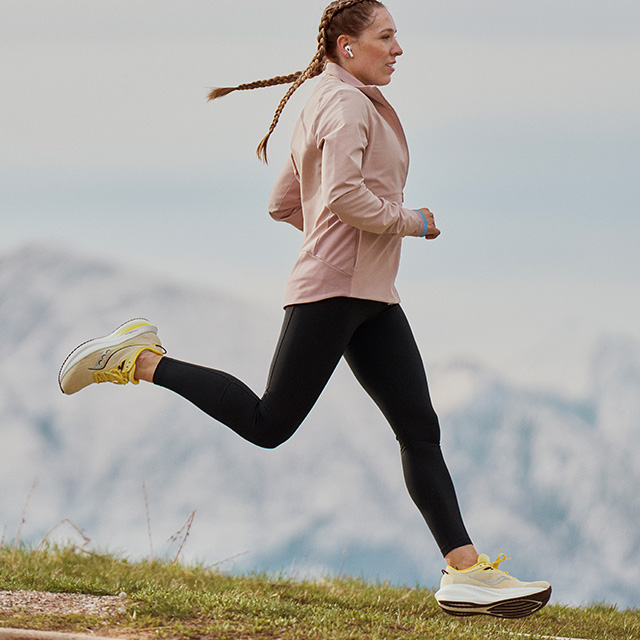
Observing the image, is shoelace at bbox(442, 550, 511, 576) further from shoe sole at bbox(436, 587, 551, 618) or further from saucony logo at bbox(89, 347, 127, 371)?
saucony logo at bbox(89, 347, 127, 371)

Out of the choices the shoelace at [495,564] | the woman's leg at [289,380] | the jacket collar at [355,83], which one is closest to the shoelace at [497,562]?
the shoelace at [495,564]

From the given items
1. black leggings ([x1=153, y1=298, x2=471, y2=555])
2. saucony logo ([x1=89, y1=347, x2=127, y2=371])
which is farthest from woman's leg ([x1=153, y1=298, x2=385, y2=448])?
saucony logo ([x1=89, y1=347, x2=127, y2=371])

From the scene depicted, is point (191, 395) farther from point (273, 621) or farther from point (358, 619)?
point (358, 619)

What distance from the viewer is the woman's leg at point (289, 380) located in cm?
320

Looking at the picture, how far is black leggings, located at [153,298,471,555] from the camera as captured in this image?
3211mm

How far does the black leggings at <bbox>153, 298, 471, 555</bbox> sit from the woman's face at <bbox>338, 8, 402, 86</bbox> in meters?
0.88

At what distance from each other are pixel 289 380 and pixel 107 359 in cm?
77

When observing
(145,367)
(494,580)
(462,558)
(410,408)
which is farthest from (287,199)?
(494,580)

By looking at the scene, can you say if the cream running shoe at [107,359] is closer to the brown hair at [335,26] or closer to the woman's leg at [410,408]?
the woman's leg at [410,408]

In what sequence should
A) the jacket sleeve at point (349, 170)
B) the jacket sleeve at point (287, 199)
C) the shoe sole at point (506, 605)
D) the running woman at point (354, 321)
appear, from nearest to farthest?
the jacket sleeve at point (349, 170) < the running woman at point (354, 321) < the shoe sole at point (506, 605) < the jacket sleeve at point (287, 199)

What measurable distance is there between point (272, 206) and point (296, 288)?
586 mm

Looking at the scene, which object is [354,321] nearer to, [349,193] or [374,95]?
[349,193]

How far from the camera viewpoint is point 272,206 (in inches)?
145

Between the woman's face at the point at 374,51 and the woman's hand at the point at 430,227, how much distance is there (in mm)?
543
